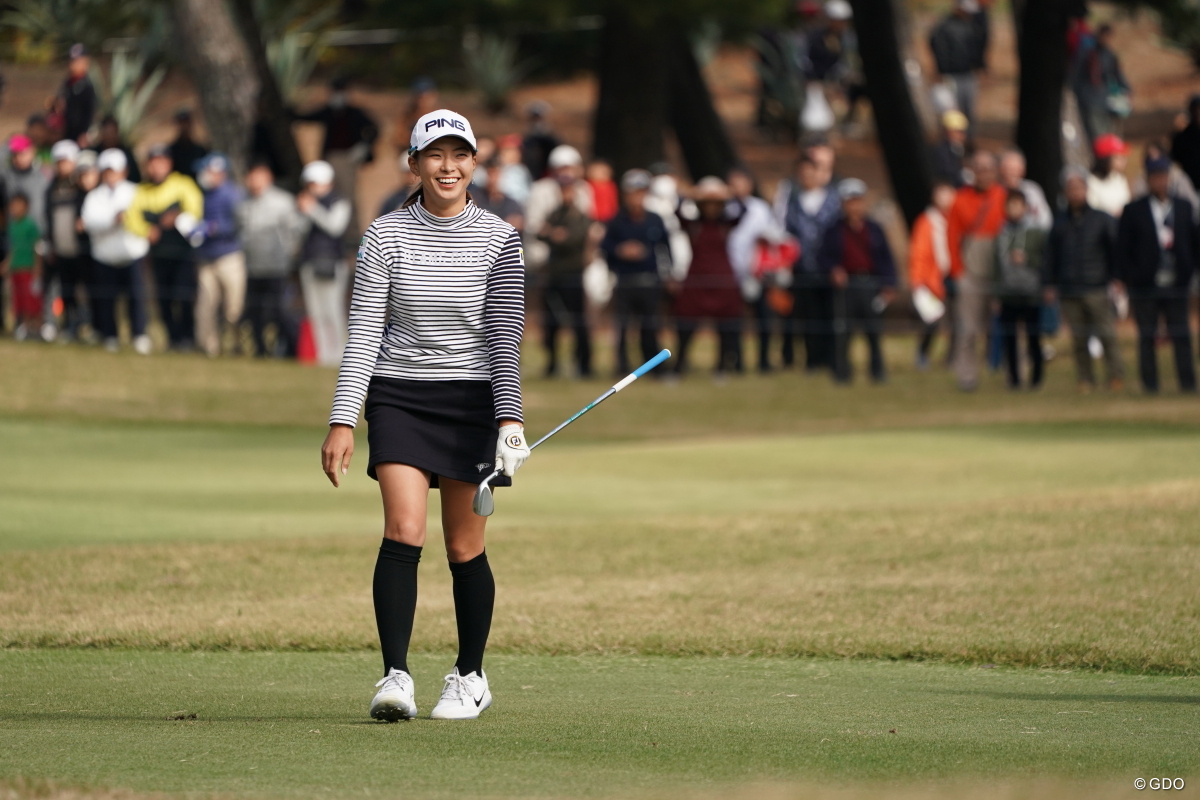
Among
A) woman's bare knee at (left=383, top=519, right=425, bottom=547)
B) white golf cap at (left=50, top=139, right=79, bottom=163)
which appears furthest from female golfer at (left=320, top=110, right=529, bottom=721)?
white golf cap at (left=50, top=139, right=79, bottom=163)

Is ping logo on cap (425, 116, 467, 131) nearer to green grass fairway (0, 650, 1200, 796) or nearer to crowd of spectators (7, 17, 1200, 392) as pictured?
green grass fairway (0, 650, 1200, 796)

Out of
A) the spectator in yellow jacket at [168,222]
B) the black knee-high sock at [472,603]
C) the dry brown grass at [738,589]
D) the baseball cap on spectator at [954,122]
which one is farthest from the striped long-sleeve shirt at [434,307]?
the baseball cap on spectator at [954,122]

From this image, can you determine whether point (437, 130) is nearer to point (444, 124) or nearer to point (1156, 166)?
point (444, 124)

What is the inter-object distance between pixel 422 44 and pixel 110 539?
22285mm

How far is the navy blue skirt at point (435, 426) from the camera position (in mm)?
5988

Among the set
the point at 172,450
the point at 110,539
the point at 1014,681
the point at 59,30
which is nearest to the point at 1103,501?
the point at 1014,681

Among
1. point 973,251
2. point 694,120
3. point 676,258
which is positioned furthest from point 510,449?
point 694,120

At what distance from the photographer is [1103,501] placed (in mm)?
11555

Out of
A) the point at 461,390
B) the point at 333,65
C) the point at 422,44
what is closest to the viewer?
the point at 461,390

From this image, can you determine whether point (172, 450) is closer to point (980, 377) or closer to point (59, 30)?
point (980, 377)

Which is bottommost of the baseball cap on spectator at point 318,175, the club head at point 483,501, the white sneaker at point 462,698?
the white sneaker at point 462,698

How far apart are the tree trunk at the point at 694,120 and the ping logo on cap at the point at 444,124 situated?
21534 millimetres

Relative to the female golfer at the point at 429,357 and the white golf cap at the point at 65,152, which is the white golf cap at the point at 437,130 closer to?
the female golfer at the point at 429,357

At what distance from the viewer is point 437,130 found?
19.8 feet
